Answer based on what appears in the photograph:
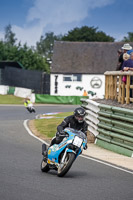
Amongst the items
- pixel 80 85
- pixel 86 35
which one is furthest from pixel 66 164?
pixel 86 35

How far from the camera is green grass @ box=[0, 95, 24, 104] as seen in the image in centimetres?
4858

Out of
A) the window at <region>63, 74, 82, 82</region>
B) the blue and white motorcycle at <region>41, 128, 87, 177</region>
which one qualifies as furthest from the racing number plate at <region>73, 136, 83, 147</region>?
the window at <region>63, 74, 82, 82</region>

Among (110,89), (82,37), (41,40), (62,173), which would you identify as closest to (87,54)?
(82,37)

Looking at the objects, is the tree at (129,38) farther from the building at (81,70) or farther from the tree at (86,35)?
the building at (81,70)

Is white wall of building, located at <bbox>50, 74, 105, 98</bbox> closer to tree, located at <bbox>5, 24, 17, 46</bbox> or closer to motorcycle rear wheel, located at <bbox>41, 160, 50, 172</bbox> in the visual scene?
motorcycle rear wheel, located at <bbox>41, 160, 50, 172</bbox>

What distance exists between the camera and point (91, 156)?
1425cm

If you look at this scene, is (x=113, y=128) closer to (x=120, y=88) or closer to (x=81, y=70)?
(x=120, y=88)

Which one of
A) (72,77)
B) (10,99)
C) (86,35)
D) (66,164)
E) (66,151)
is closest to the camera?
(66,164)

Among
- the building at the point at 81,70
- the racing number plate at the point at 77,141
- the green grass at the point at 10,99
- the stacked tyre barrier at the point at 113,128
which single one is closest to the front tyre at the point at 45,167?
the racing number plate at the point at 77,141

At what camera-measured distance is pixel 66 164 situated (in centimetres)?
985

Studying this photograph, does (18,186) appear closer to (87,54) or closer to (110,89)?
(110,89)

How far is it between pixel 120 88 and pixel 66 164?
694 centimetres

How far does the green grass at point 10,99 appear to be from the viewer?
4858 centimetres

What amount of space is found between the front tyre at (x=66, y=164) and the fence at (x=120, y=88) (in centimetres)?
617
